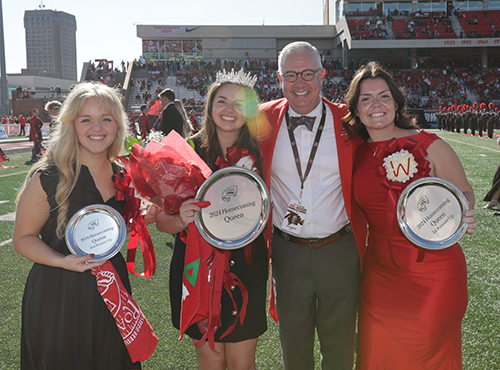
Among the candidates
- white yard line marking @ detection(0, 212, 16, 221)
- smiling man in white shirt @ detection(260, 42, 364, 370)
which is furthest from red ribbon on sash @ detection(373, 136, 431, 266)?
white yard line marking @ detection(0, 212, 16, 221)

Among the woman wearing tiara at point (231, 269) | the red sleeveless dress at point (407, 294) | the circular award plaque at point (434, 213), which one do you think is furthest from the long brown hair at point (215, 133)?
the circular award plaque at point (434, 213)

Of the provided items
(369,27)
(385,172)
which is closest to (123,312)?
(385,172)

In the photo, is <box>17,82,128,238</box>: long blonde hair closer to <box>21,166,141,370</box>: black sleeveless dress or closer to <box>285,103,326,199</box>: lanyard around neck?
<box>21,166,141,370</box>: black sleeveless dress

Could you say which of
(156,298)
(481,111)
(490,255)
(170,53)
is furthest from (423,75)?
(156,298)

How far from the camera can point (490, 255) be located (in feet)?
16.4

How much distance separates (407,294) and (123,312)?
4.61 feet

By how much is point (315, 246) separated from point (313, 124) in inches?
27.4

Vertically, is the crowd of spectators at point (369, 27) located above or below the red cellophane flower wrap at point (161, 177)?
above

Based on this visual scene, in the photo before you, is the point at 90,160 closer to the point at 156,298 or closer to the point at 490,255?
the point at 156,298

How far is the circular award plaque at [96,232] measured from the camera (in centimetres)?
183

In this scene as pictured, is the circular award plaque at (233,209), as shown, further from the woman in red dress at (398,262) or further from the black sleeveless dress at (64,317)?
the woman in red dress at (398,262)

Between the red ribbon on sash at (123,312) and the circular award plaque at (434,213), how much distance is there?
132 cm

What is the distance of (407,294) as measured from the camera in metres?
2.24

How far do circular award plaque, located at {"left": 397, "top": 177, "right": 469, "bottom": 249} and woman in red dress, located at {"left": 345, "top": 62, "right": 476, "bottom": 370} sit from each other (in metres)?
0.09
